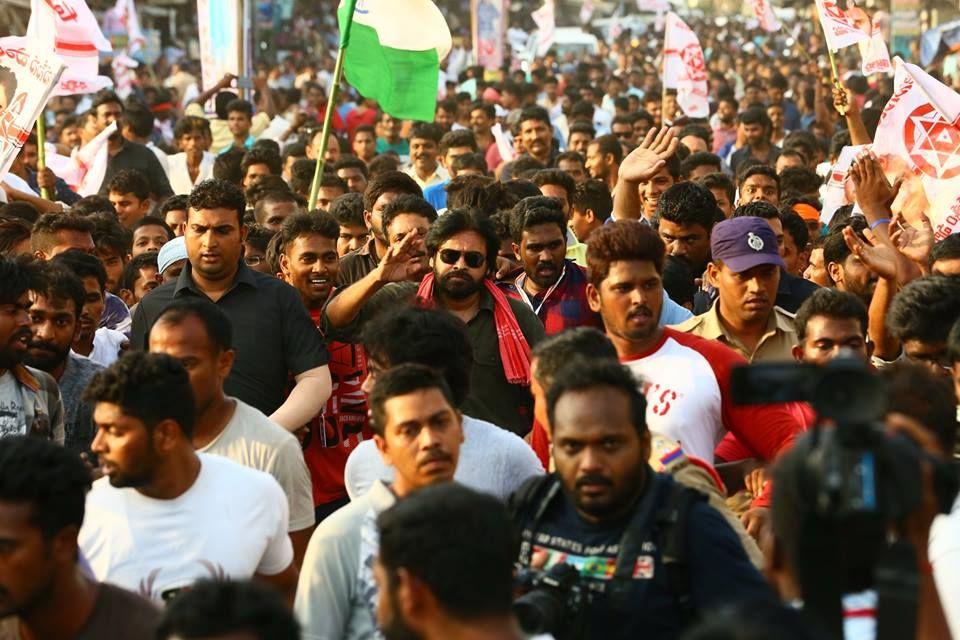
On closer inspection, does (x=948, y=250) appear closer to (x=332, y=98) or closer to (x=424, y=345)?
(x=424, y=345)

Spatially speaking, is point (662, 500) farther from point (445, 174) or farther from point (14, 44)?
point (445, 174)

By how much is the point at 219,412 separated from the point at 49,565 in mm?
1426

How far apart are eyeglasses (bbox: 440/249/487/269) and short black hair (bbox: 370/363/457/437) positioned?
81.0 inches

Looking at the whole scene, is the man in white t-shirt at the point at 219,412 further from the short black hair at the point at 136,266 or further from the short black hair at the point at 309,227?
the short black hair at the point at 136,266

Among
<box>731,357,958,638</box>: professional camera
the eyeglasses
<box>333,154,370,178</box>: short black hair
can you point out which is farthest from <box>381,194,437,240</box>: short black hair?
<box>731,357,958,638</box>: professional camera

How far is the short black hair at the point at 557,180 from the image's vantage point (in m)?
Answer: 9.41

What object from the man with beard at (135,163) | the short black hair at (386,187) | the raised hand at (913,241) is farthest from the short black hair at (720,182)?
the man with beard at (135,163)

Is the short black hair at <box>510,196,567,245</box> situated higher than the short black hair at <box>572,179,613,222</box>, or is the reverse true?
the short black hair at <box>510,196,567,245</box>

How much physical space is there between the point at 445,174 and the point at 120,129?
255cm

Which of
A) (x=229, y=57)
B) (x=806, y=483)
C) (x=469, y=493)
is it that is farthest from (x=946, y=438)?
(x=229, y=57)

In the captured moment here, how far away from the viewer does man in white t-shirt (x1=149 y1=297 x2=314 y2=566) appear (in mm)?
4953

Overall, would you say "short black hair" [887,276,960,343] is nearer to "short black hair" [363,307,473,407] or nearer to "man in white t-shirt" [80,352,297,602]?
"short black hair" [363,307,473,407]

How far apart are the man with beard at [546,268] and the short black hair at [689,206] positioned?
2.34ft

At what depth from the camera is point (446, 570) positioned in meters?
3.00
